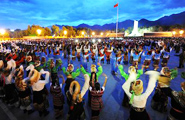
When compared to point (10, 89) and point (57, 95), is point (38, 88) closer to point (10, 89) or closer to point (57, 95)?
point (57, 95)

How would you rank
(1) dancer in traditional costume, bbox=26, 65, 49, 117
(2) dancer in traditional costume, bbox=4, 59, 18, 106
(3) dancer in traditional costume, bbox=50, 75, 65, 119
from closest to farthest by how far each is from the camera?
(1) dancer in traditional costume, bbox=26, 65, 49, 117, (3) dancer in traditional costume, bbox=50, 75, 65, 119, (2) dancer in traditional costume, bbox=4, 59, 18, 106

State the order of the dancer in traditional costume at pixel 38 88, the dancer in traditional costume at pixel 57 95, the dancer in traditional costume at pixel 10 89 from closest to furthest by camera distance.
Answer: the dancer in traditional costume at pixel 38 88, the dancer in traditional costume at pixel 57 95, the dancer in traditional costume at pixel 10 89

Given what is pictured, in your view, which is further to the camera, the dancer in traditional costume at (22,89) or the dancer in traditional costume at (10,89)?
the dancer in traditional costume at (10,89)

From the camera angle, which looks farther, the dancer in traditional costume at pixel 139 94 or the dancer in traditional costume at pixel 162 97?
the dancer in traditional costume at pixel 162 97

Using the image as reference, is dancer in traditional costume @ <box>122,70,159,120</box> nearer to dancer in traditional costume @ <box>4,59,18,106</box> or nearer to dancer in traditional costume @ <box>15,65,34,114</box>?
dancer in traditional costume @ <box>15,65,34,114</box>

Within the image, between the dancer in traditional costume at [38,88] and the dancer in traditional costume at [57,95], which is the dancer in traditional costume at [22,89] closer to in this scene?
the dancer in traditional costume at [38,88]

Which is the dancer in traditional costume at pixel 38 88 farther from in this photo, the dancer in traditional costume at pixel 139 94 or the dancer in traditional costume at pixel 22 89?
the dancer in traditional costume at pixel 139 94

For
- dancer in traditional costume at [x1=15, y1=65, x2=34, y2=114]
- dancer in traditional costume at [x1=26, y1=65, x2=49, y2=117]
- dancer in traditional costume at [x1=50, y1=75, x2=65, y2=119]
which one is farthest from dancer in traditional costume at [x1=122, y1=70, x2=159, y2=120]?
dancer in traditional costume at [x1=15, y1=65, x2=34, y2=114]

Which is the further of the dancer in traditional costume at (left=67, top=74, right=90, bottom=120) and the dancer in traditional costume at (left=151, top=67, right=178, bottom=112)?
the dancer in traditional costume at (left=151, top=67, right=178, bottom=112)


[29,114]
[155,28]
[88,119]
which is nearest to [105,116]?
[88,119]

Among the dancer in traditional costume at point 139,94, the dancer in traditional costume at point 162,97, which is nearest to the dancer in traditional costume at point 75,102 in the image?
the dancer in traditional costume at point 139,94

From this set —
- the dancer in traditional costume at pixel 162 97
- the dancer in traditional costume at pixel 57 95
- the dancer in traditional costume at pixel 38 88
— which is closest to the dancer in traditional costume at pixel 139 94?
the dancer in traditional costume at pixel 162 97

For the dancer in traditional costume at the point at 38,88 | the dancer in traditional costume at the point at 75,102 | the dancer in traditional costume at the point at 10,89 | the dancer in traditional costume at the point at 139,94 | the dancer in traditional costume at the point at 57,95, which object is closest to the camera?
the dancer in traditional costume at the point at 139,94

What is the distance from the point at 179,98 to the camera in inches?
89.4
